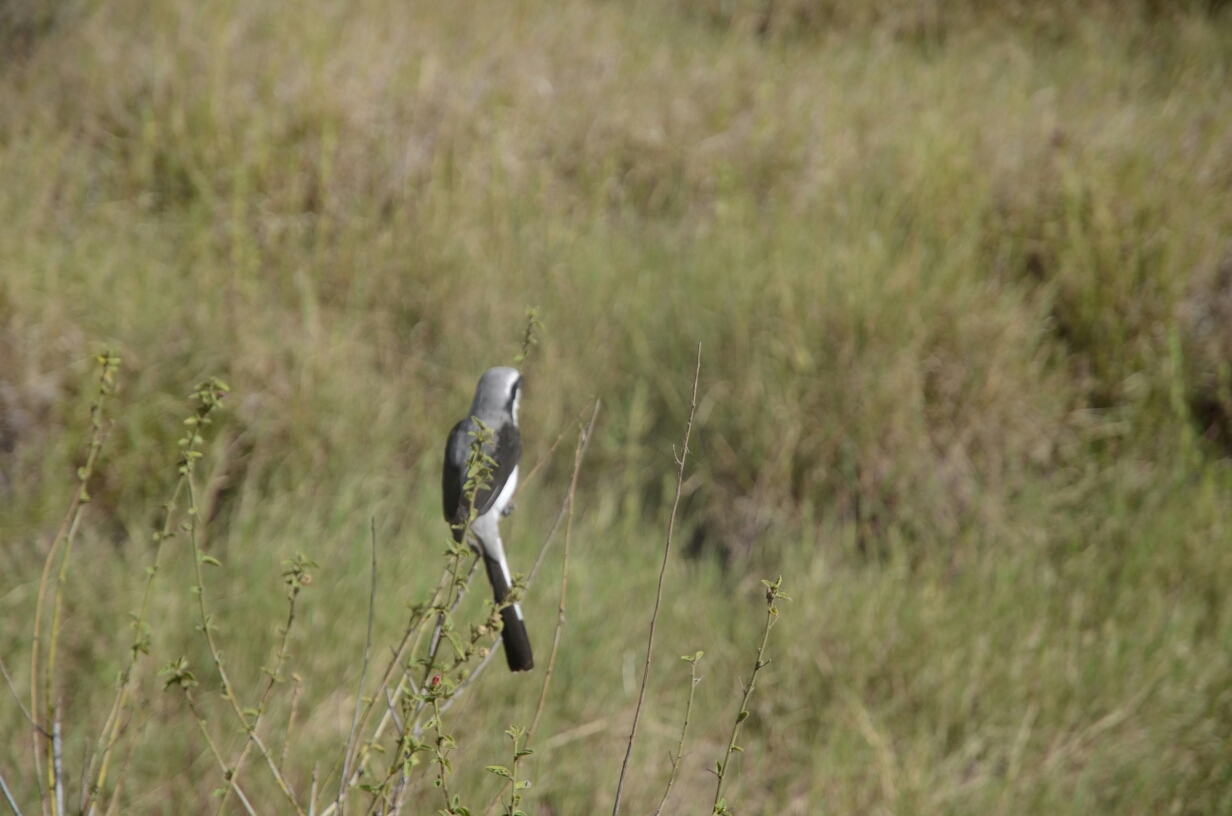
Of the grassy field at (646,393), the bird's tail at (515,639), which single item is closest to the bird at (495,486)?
the bird's tail at (515,639)

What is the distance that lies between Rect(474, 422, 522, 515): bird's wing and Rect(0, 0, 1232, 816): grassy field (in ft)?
2.46

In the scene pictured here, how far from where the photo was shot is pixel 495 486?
1530 mm

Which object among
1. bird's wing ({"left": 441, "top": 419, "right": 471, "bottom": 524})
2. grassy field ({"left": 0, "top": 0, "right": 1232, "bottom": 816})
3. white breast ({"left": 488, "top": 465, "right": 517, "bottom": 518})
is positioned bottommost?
grassy field ({"left": 0, "top": 0, "right": 1232, "bottom": 816})

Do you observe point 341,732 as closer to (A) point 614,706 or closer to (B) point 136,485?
(A) point 614,706

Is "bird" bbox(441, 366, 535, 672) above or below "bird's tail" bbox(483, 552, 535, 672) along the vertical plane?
above

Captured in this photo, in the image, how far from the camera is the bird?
1509mm

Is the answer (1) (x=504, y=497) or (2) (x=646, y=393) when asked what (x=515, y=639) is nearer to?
(1) (x=504, y=497)

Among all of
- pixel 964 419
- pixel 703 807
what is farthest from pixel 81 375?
pixel 964 419

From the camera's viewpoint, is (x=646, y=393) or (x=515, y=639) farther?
(x=646, y=393)

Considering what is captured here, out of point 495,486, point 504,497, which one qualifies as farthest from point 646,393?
point 495,486

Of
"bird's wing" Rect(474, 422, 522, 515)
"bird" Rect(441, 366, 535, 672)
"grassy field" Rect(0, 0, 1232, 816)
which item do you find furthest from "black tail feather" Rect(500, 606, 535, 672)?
"grassy field" Rect(0, 0, 1232, 816)

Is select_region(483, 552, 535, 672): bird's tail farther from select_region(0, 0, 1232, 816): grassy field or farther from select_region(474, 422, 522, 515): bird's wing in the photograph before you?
select_region(0, 0, 1232, 816): grassy field

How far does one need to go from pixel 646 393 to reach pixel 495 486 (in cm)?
234

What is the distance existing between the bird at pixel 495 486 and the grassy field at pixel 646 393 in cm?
69
